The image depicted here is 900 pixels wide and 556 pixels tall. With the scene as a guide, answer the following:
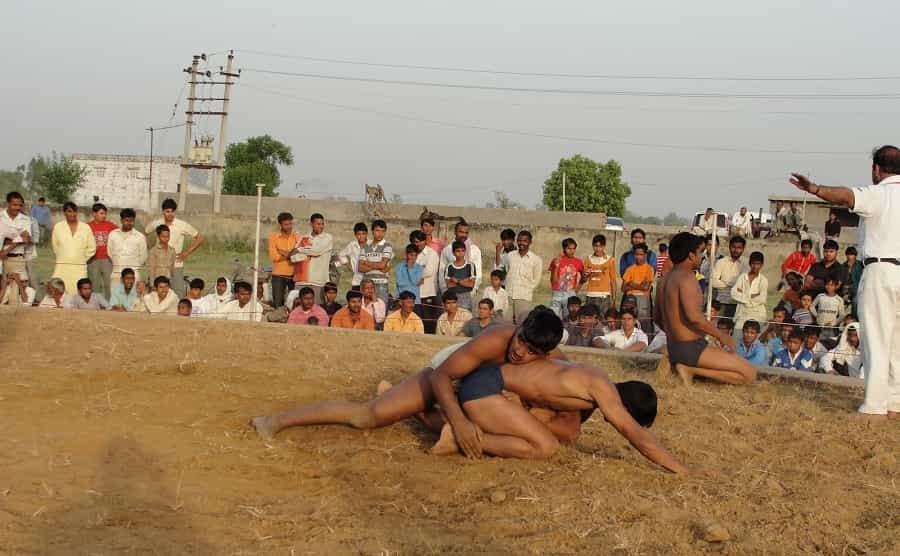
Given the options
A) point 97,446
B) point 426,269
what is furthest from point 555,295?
point 97,446

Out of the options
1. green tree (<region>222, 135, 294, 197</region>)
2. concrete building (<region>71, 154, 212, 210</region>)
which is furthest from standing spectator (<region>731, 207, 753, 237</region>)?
concrete building (<region>71, 154, 212, 210</region>)

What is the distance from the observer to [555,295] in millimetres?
12125

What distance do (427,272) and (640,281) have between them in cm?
255

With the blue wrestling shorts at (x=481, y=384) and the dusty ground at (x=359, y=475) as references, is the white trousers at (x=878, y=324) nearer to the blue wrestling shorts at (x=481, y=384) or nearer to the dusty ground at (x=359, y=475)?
the dusty ground at (x=359, y=475)

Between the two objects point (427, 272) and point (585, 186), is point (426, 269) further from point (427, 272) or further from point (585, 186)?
point (585, 186)

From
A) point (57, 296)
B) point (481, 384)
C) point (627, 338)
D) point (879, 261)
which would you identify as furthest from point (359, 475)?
point (57, 296)

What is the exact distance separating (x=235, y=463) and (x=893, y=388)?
15.3ft

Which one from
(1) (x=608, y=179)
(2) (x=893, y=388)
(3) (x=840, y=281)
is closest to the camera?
(2) (x=893, y=388)

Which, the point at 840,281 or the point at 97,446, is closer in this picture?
the point at 97,446

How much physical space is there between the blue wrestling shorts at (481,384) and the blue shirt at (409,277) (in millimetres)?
5735

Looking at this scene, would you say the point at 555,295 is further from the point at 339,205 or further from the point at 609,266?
the point at 339,205

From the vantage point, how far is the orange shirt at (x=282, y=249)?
12.1 meters

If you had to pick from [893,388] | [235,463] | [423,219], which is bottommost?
[235,463]

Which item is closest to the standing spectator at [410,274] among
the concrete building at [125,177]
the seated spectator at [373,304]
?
the seated spectator at [373,304]
